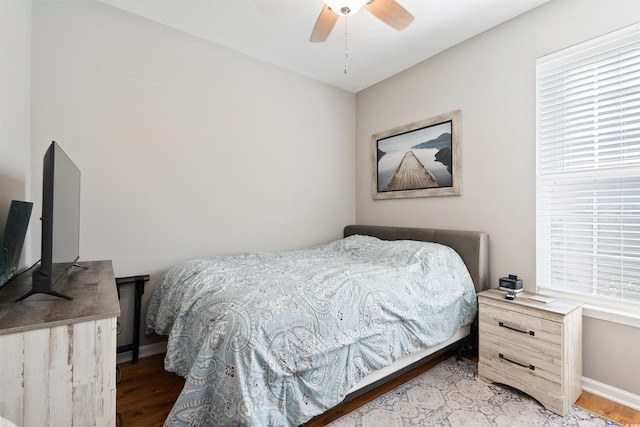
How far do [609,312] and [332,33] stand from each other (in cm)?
301

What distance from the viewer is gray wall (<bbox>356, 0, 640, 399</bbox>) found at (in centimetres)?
198

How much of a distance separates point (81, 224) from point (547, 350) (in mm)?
3387

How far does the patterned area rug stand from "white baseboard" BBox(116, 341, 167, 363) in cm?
173

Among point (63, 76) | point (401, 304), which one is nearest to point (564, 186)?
point (401, 304)

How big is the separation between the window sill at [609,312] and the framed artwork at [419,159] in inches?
48.4

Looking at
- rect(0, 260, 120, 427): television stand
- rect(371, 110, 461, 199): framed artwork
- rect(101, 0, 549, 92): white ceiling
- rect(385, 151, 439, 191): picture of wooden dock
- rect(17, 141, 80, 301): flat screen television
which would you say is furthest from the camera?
rect(385, 151, 439, 191): picture of wooden dock

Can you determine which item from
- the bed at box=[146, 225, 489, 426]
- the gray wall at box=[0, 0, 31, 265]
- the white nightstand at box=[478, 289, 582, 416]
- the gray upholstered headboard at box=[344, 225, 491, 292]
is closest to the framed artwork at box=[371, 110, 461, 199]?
the gray upholstered headboard at box=[344, 225, 491, 292]

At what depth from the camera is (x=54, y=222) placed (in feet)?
4.02

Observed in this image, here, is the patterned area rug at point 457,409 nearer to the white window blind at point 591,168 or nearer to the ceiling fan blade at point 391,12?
the white window blind at point 591,168

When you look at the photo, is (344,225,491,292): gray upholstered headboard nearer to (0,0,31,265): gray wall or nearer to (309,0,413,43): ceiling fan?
(309,0,413,43): ceiling fan

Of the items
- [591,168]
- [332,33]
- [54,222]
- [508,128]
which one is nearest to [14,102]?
[54,222]

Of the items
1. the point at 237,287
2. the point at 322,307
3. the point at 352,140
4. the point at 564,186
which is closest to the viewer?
the point at 322,307

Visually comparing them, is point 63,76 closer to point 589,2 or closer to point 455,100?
point 455,100

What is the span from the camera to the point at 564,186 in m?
2.22
